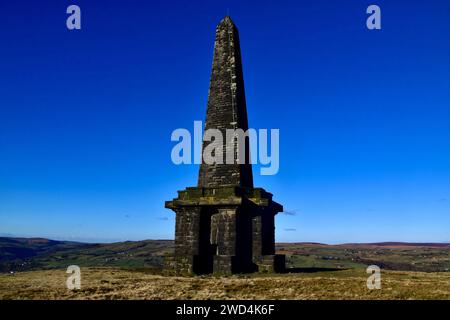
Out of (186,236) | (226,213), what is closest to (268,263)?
(226,213)

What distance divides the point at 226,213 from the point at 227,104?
222 inches

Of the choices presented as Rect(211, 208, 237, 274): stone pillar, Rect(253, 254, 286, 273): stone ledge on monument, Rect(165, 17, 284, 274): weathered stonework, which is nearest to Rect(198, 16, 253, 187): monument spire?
Rect(165, 17, 284, 274): weathered stonework

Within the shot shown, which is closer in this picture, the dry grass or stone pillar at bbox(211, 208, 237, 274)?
the dry grass

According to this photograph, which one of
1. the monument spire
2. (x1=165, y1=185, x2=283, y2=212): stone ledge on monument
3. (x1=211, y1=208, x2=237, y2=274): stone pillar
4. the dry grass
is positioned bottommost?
the dry grass

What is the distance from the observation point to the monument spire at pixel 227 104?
60.2 feet

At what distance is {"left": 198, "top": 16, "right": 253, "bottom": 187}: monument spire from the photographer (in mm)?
18344

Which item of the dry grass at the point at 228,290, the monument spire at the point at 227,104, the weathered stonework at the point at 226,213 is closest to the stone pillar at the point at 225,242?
the weathered stonework at the point at 226,213

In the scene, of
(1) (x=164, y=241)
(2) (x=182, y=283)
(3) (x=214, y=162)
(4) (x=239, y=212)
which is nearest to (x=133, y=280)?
(2) (x=182, y=283)

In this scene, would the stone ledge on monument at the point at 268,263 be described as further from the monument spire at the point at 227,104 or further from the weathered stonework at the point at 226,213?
the monument spire at the point at 227,104

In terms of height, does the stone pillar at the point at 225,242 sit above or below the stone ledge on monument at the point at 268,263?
above

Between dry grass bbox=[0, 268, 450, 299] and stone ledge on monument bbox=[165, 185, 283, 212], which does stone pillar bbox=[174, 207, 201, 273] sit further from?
dry grass bbox=[0, 268, 450, 299]

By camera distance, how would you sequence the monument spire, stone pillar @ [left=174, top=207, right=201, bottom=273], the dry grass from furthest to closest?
the monument spire, stone pillar @ [left=174, top=207, right=201, bottom=273], the dry grass

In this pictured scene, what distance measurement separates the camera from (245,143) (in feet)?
62.7
